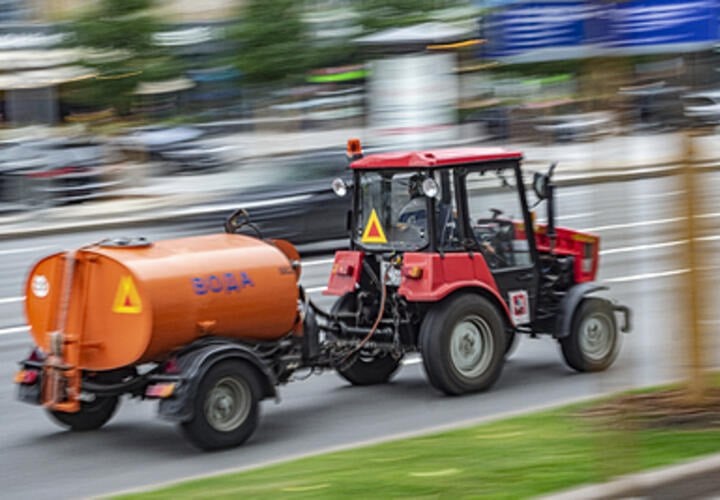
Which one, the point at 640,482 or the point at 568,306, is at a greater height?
the point at 568,306

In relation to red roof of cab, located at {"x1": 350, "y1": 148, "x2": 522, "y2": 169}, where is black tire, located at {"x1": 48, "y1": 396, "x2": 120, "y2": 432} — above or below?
below

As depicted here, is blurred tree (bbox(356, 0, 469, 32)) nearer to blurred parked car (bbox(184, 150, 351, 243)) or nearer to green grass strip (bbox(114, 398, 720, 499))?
blurred parked car (bbox(184, 150, 351, 243))

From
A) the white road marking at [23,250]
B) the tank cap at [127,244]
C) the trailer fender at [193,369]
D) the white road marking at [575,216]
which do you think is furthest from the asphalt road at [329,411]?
the white road marking at [575,216]

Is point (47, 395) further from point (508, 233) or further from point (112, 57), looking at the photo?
point (112, 57)

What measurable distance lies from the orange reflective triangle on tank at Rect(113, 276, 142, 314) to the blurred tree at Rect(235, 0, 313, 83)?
102 ft

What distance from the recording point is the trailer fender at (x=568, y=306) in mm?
11461

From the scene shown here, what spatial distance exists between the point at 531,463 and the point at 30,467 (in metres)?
3.58

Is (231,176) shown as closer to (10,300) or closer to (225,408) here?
(10,300)

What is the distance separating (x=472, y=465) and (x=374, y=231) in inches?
149

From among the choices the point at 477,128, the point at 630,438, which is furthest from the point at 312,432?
the point at 477,128

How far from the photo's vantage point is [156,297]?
30.1 ft

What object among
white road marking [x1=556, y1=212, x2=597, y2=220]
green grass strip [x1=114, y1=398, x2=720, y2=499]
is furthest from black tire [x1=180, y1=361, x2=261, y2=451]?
white road marking [x1=556, y1=212, x2=597, y2=220]

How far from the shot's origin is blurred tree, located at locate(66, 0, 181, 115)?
40.9m

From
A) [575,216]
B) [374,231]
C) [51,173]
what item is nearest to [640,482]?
[374,231]
